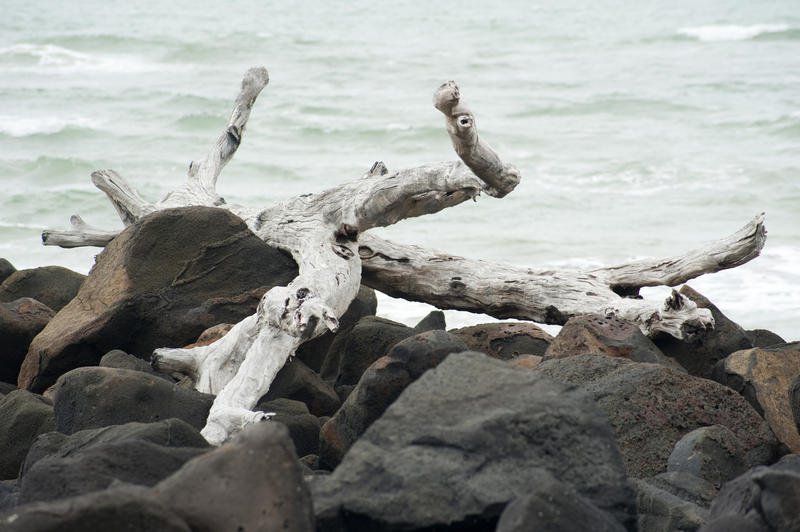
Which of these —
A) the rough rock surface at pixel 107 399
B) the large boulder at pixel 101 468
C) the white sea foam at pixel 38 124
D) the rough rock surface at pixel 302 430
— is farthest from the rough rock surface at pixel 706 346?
the white sea foam at pixel 38 124

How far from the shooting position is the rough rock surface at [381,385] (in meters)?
3.41

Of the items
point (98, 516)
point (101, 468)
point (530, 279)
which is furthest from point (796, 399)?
point (98, 516)

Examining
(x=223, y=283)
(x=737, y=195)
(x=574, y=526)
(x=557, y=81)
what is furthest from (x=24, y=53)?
(x=574, y=526)

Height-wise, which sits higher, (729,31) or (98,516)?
(98,516)

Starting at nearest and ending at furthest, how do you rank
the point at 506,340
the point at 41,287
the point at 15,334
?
the point at 506,340
the point at 15,334
the point at 41,287

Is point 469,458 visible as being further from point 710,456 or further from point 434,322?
point 434,322

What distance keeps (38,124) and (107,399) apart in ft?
47.5

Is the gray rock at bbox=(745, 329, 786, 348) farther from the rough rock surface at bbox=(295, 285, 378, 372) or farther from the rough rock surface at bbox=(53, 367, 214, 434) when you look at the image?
the rough rock surface at bbox=(53, 367, 214, 434)

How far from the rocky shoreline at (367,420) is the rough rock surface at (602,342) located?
0.01m

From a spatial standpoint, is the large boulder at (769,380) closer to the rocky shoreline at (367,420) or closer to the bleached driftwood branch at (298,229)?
the rocky shoreline at (367,420)

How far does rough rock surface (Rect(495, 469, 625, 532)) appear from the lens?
83.8 inches

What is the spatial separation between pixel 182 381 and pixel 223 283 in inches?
34.8

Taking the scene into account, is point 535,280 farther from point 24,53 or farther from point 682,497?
point 24,53

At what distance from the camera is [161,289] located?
5199 mm
